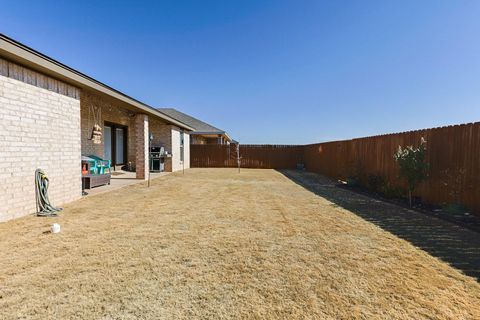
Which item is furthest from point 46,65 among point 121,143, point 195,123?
point 195,123

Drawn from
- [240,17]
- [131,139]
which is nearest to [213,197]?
[240,17]

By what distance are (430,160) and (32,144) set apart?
8.77m

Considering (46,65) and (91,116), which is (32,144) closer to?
(46,65)

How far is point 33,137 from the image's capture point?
15.0 feet

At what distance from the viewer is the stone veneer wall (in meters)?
4.04

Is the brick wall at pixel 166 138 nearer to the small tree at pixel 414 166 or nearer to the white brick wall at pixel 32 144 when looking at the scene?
the white brick wall at pixel 32 144

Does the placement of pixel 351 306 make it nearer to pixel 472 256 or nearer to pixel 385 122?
pixel 472 256

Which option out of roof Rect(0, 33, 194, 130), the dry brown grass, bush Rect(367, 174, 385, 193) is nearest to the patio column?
roof Rect(0, 33, 194, 130)

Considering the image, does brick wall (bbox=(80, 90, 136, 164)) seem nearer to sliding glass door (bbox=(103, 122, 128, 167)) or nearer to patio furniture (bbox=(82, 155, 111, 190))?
sliding glass door (bbox=(103, 122, 128, 167))

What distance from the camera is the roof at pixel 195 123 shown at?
19.6 m

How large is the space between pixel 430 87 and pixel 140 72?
15468 mm

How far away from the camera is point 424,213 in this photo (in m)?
4.86

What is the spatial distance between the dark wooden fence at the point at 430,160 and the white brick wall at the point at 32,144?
8582 mm

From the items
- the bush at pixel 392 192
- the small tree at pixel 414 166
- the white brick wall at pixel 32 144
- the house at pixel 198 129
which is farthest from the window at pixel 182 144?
the small tree at pixel 414 166
